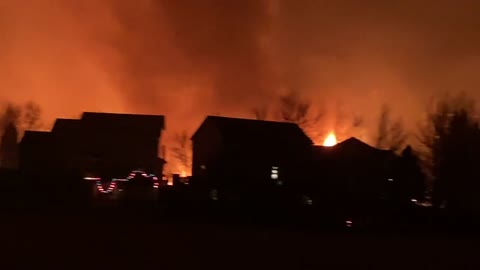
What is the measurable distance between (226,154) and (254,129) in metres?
4.45

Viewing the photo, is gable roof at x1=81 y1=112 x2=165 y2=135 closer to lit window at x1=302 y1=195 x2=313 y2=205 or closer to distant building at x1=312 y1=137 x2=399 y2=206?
distant building at x1=312 y1=137 x2=399 y2=206

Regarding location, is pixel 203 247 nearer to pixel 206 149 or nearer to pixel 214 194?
pixel 214 194

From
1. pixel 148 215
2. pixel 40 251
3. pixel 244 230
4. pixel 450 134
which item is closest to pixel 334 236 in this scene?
pixel 244 230

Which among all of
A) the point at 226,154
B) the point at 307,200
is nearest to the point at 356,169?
the point at 226,154

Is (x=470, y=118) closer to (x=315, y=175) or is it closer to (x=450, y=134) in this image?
(x=450, y=134)

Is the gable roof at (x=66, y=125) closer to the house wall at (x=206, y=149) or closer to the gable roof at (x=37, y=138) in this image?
the gable roof at (x=37, y=138)

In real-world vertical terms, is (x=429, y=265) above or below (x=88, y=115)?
below

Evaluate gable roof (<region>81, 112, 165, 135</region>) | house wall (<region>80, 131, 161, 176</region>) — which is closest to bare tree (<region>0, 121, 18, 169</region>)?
gable roof (<region>81, 112, 165, 135</region>)

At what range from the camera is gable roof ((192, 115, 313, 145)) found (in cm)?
5538

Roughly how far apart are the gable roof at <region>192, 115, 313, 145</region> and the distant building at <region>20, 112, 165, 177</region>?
406cm

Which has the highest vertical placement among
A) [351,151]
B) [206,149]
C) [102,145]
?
[351,151]

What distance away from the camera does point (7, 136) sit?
8381 centimetres

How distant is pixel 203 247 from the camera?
2033 centimetres

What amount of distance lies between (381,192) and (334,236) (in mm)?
23673
